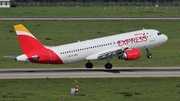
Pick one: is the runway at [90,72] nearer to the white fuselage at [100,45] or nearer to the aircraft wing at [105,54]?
the aircraft wing at [105,54]

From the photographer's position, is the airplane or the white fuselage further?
the white fuselage

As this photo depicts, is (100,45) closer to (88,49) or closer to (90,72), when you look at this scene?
(88,49)

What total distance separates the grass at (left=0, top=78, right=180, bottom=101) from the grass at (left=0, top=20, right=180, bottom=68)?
1566 centimetres

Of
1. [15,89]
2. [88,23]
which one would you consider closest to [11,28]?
[88,23]

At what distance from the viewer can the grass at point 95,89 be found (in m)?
50.2

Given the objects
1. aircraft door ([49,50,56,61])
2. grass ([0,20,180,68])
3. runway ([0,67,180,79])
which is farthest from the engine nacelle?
aircraft door ([49,50,56,61])

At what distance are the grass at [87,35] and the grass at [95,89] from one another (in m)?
15.7

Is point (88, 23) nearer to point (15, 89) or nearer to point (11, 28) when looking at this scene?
point (11, 28)

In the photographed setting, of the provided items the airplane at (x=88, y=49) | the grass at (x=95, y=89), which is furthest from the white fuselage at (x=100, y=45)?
the grass at (x=95, y=89)

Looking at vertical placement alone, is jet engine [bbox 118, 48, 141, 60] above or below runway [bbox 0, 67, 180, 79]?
above

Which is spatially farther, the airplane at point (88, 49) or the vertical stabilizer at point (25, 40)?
the airplane at point (88, 49)

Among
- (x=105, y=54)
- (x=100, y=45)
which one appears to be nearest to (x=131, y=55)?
(x=105, y=54)

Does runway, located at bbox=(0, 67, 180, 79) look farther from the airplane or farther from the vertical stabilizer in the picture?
the vertical stabilizer

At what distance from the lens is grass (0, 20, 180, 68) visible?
3153 inches
